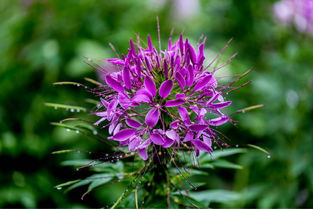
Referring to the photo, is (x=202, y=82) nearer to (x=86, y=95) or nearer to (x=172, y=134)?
(x=172, y=134)

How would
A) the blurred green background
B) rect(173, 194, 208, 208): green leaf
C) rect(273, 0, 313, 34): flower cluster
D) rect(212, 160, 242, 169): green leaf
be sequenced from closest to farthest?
rect(173, 194, 208, 208): green leaf, rect(212, 160, 242, 169): green leaf, the blurred green background, rect(273, 0, 313, 34): flower cluster

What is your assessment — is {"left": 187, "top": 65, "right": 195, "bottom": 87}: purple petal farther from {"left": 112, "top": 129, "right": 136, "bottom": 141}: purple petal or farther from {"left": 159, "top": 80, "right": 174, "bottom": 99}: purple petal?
{"left": 112, "top": 129, "right": 136, "bottom": 141}: purple petal

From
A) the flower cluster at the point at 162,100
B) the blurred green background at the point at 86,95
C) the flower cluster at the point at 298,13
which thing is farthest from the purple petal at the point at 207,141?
the flower cluster at the point at 298,13

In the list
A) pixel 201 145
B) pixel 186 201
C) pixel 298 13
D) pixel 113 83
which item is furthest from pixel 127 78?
pixel 298 13

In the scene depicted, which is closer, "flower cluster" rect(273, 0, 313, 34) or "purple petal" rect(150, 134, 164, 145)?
"purple petal" rect(150, 134, 164, 145)

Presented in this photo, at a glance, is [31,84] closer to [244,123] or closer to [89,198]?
[89,198]

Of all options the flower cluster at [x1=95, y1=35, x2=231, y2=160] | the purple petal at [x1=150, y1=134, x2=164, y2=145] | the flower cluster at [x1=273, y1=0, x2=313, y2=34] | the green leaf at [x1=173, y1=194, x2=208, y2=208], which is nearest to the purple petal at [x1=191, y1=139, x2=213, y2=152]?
the flower cluster at [x1=95, y1=35, x2=231, y2=160]

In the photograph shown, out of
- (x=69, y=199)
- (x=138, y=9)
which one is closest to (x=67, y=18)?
(x=138, y=9)
